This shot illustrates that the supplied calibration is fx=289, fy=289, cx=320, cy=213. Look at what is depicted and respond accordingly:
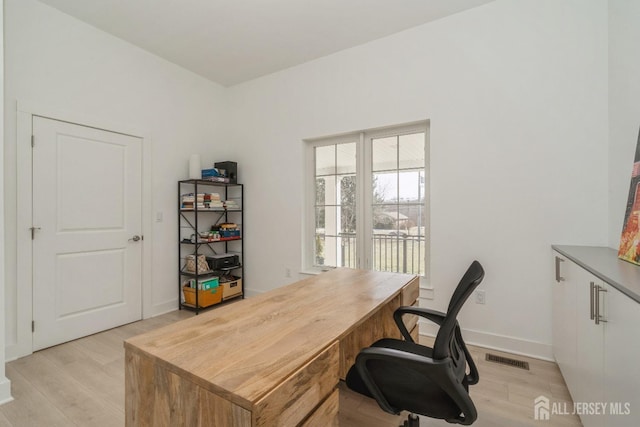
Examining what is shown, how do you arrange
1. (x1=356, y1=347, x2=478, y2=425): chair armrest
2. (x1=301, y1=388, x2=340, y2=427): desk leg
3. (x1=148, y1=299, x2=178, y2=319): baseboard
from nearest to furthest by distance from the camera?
1. (x1=301, y1=388, x2=340, y2=427): desk leg
2. (x1=356, y1=347, x2=478, y2=425): chair armrest
3. (x1=148, y1=299, x2=178, y2=319): baseboard

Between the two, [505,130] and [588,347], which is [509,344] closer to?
[588,347]

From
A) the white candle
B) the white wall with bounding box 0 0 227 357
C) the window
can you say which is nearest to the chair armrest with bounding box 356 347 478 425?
the window

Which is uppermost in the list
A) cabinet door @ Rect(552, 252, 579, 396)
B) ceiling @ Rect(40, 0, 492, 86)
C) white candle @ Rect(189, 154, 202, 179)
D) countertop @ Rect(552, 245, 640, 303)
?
ceiling @ Rect(40, 0, 492, 86)

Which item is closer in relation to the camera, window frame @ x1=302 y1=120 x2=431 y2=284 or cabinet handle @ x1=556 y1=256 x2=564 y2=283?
cabinet handle @ x1=556 y1=256 x2=564 y2=283

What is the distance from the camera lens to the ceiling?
261 centimetres

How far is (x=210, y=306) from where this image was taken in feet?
11.8

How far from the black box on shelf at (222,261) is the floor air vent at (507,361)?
2999mm

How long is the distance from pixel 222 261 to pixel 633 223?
376 cm

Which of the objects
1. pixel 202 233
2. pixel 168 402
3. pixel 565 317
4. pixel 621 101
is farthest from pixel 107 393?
pixel 621 101

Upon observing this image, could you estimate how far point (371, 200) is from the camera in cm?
328

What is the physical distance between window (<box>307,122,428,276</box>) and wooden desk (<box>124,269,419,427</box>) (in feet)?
5.95

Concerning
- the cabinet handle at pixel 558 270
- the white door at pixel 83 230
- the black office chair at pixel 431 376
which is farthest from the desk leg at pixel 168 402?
the white door at pixel 83 230

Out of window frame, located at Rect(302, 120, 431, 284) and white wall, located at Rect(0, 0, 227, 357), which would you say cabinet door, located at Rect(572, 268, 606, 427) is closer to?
window frame, located at Rect(302, 120, 431, 284)

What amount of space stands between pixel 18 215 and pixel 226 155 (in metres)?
2.30
